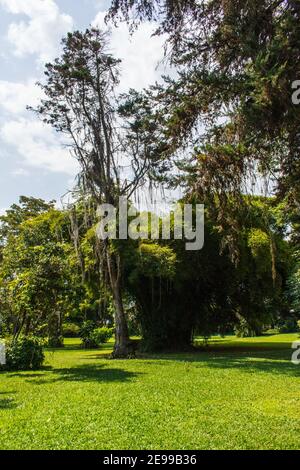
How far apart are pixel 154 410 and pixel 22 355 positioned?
9337 millimetres

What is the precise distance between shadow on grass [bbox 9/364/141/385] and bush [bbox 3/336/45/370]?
3.39 feet

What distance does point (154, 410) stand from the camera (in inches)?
311

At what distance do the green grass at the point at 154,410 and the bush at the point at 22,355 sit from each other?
7.36 ft

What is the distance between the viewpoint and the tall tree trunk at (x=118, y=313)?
19906mm

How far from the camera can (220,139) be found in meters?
6.99

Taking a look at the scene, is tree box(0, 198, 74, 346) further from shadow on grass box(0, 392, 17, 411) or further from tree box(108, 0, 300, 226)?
tree box(108, 0, 300, 226)

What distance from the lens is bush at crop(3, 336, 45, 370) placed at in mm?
15938
